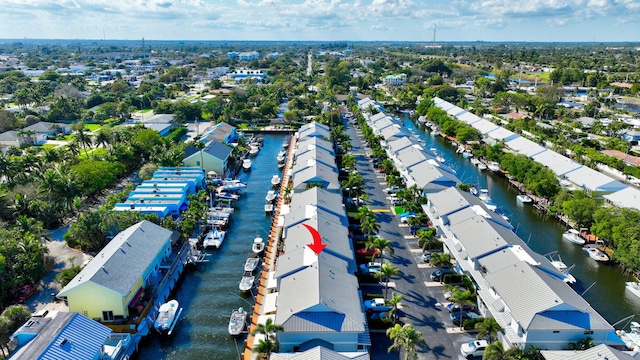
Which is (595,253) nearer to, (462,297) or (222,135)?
(462,297)

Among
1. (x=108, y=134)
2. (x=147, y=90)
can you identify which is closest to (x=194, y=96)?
(x=147, y=90)

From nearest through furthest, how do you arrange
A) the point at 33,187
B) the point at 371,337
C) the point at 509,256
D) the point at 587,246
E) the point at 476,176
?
the point at 371,337 → the point at 509,256 → the point at 587,246 → the point at 33,187 → the point at 476,176

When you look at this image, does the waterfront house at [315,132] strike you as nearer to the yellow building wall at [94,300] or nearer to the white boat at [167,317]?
the white boat at [167,317]

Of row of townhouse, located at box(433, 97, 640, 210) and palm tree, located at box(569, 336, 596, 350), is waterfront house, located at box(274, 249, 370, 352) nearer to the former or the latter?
palm tree, located at box(569, 336, 596, 350)

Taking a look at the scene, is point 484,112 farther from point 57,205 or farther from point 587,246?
point 57,205

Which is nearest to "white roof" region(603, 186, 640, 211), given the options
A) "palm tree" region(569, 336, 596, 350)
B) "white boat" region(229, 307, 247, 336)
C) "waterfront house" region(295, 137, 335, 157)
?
"palm tree" region(569, 336, 596, 350)

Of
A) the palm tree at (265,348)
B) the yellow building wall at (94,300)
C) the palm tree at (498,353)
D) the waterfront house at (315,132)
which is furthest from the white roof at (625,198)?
the yellow building wall at (94,300)

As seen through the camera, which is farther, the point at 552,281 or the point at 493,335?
the point at 552,281

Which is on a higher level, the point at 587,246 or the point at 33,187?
the point at 33,187
